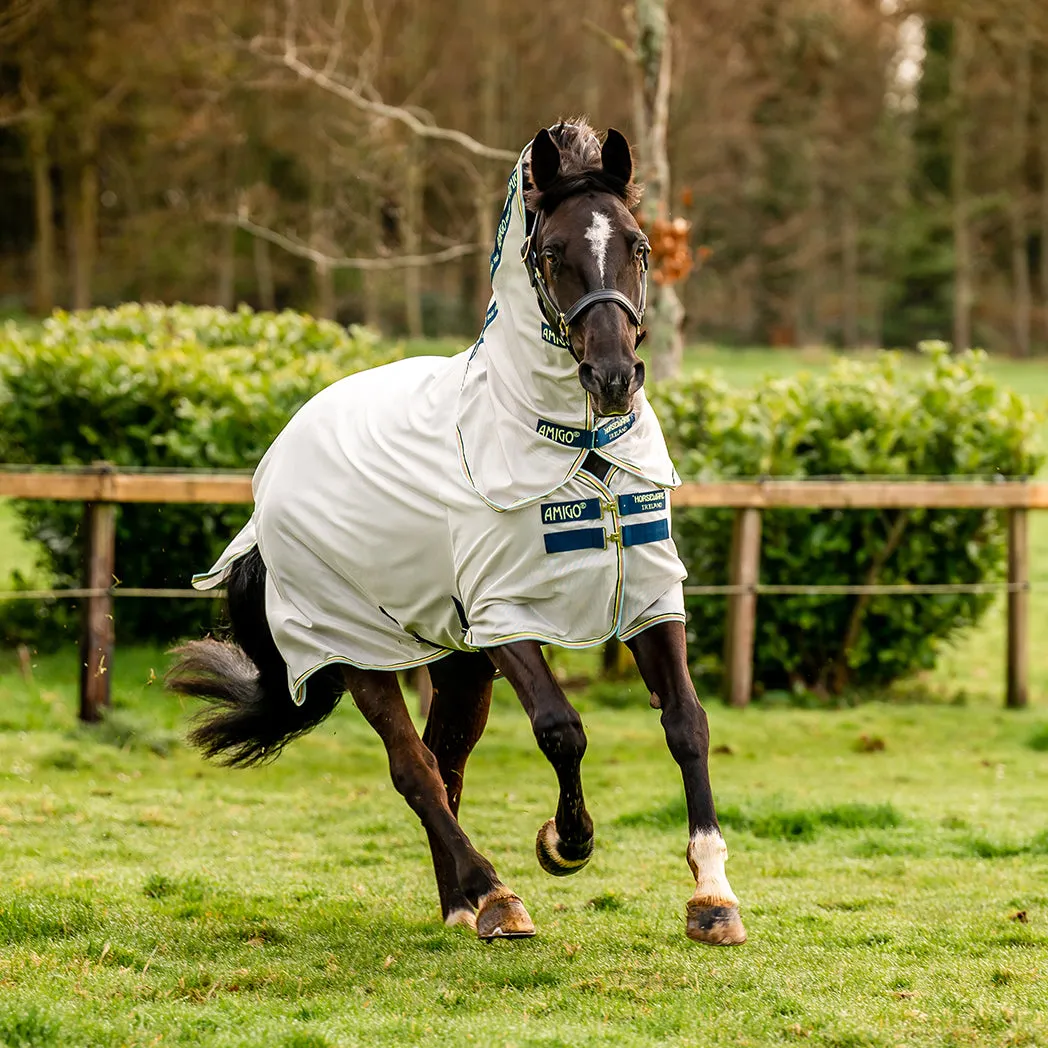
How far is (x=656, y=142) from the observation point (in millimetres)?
9531

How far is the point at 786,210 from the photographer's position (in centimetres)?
4734

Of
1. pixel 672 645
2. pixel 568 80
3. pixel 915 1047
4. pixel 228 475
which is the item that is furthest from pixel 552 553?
pixel 568 80

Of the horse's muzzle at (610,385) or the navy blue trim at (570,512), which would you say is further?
the navy blue trim at (570,512)

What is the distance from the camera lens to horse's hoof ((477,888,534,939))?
4160 mm

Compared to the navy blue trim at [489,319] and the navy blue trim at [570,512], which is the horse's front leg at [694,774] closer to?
the navy blue trim at [570,512]

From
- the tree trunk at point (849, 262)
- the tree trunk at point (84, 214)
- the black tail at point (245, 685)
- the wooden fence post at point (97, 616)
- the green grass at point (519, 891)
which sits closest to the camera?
the green grass at point (519, 891)

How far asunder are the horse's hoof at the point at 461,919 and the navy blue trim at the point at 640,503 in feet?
4.63

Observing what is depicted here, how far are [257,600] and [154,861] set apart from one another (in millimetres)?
1024

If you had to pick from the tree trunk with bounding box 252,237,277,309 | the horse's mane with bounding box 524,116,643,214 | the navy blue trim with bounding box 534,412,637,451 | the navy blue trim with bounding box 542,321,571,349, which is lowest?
the navy blue trim with bounding box 534,412,637,451

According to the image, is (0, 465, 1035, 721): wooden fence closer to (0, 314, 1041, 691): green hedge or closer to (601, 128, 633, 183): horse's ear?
(0, 314, 1041, 691): green hedge

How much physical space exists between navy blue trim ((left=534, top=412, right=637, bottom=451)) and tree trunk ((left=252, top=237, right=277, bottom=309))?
34456mm

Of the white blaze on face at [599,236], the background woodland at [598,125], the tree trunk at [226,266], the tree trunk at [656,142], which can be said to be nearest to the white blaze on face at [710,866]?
the white blaze on face at [599,236]

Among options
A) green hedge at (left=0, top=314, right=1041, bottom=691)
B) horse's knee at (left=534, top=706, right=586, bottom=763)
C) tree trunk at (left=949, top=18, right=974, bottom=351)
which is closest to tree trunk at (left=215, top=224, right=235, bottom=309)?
tree trunk at (left=949, top=18, right=974, bottom=351)

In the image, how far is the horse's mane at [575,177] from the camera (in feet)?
12.9
